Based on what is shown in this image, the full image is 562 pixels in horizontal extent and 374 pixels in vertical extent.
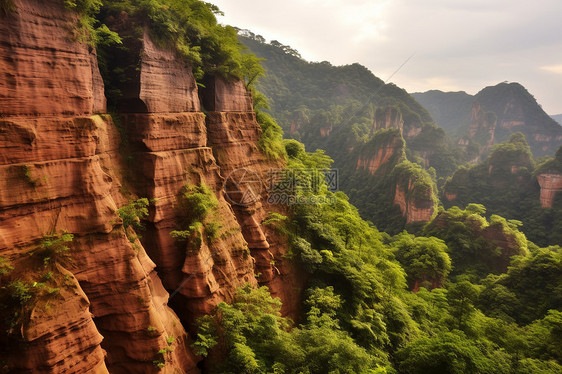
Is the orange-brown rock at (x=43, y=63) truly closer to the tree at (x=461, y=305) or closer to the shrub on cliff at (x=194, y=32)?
the shrub on cliff at (x=194, y=32)

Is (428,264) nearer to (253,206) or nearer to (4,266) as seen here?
(253,206)

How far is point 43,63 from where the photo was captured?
10.2 meters

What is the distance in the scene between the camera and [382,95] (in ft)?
492

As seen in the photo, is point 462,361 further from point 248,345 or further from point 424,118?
point 424,118

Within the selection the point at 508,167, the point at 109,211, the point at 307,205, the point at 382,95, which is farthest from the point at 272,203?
the point at 382,95

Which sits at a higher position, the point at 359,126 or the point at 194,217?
the point at 359,126

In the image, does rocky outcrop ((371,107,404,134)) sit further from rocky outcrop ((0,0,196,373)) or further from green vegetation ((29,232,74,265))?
green vegetation ((29,232,74,265))

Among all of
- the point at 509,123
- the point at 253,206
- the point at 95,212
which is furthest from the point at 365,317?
the point at 509,123

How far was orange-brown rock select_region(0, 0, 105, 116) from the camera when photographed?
936 centimetres

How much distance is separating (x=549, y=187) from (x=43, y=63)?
90.5 metres

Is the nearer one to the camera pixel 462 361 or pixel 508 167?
pixel 462 361

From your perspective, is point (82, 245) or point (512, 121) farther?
point (512, 121)

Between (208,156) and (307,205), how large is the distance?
9986 millimetres

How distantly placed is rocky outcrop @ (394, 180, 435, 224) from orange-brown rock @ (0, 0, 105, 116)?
231ft
